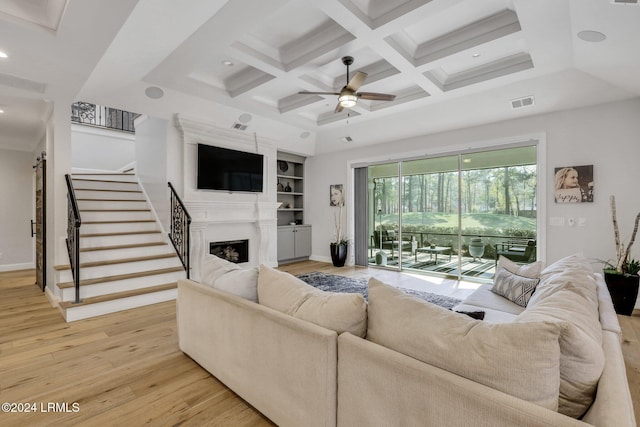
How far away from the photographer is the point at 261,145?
6.40 metres

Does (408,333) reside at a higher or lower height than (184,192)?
lower

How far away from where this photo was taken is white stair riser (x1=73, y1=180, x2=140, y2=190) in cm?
580

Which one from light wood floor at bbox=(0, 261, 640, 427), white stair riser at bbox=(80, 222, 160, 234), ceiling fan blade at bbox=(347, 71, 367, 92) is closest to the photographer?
light wood floor at bbox=(0, 261, 640, 427)

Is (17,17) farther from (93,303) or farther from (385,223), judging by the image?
(385,223)

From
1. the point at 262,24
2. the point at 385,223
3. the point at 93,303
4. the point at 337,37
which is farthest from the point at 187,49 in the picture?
the point at 385,223

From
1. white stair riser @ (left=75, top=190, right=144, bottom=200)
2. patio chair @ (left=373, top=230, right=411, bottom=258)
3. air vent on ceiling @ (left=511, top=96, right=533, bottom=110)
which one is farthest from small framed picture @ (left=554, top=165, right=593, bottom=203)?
white stair riser @ (left=75, top=190, right=144, bottom=200)

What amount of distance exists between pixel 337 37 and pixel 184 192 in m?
3.55

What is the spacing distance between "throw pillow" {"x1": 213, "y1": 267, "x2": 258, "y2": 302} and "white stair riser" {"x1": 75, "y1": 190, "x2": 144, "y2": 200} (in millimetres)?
4738

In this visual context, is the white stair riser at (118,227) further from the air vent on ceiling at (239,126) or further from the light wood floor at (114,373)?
the air vent on ceiling at (239,126)

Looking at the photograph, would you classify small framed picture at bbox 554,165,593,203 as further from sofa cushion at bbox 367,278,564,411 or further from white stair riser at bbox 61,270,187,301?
white stair riser at bbox 61,270,187,301

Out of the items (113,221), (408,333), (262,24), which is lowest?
(408,333)

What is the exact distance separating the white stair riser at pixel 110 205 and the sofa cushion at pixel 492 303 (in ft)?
18.3

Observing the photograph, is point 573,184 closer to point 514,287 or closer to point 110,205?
point 514,287

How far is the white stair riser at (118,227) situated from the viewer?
4.70 meters
